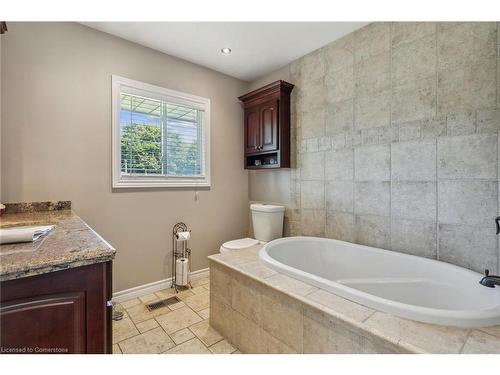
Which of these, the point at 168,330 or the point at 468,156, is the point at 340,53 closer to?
the point at 468,156

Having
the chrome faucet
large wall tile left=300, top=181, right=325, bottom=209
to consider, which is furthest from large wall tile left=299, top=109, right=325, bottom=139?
the chrome faucet

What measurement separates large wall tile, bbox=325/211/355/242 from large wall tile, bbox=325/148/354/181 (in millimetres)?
360

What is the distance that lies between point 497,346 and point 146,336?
2.01 m

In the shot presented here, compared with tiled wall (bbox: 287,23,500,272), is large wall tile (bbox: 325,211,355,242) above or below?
below

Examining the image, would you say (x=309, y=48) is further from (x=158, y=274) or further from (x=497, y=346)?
(x=158, y=274)

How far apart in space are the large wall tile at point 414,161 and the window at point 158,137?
196cm

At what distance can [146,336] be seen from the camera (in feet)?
6.02

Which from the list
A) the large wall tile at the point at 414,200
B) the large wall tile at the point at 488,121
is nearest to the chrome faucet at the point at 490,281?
the large wall tile at the point at 414,200

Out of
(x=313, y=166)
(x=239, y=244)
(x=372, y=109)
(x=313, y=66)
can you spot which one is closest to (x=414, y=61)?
(x=372, y=109)

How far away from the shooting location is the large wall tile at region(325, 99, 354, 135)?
2.32 metres

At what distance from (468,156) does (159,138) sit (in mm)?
2653

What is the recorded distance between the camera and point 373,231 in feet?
7.16

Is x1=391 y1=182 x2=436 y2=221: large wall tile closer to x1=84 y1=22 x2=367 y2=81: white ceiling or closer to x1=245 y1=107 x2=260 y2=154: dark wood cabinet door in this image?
x1=84 y1=22 x2=367 y2=81: white ceiling
